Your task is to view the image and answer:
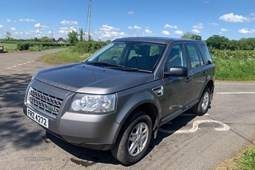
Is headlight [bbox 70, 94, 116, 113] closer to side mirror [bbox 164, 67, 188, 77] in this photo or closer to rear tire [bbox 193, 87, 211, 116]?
side mirror [bbox 164, 67, 188, 77]

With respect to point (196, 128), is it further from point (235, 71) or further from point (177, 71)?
point (235, 71)

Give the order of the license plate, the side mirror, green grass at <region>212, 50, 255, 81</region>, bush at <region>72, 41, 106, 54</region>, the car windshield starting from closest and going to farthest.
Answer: the license plate
the side mirror
the car windshield
green grass at <region>212, 50, 255, 81</region>
bush at <region>72, 41, 106, 54</region>

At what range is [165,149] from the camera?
15.0ft

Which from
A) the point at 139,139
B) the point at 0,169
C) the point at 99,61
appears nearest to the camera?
the point at 0,169

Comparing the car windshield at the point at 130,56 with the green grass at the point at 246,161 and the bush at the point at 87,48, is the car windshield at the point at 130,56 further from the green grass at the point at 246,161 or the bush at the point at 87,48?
the bush at the point at 87,48

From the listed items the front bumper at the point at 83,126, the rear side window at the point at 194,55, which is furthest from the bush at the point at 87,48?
the front bumper at the point at 83,126

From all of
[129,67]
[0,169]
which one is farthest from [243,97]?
[0,169]

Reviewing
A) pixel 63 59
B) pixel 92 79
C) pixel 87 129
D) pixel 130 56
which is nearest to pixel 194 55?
pixel 130 56

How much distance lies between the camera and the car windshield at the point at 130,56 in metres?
4.49

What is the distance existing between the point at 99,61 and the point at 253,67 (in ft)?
46.1

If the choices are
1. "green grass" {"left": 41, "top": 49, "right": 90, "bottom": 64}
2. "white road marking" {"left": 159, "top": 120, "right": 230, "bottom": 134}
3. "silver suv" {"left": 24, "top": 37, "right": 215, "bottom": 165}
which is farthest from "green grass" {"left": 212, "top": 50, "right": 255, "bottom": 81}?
"green grass" {"left": 41, "top": 49, "right": 90, "bottom": 64}

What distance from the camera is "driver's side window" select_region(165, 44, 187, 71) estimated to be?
4.67m

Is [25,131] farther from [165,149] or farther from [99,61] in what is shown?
[165,149]

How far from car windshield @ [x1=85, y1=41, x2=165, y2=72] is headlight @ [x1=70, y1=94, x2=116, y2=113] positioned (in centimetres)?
109
